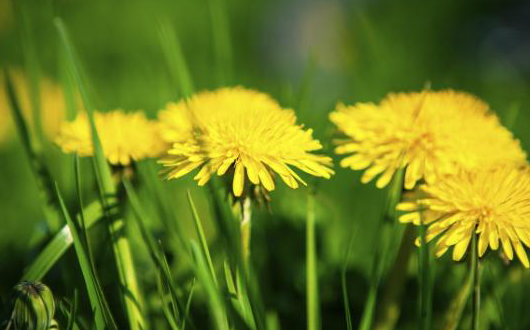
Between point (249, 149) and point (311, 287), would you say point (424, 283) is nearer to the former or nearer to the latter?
point (311, 287)

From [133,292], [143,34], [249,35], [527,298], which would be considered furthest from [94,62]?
[527,298]

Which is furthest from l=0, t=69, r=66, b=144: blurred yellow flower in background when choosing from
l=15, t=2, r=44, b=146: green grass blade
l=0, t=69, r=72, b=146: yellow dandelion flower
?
l=15, t=2, r=44, b=146: green grass blade

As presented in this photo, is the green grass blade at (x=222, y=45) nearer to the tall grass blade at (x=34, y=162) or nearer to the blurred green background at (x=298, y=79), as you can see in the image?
the blurred green background at (x=298, y=79)

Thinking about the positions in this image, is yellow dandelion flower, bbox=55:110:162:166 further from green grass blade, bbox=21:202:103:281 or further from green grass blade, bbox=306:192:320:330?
green grass blade, bbox=306:192:320:330

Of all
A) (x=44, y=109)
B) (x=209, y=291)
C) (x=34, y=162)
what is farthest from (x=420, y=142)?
(x=44, y=109)

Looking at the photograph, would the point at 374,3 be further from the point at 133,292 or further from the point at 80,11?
the point at 133,292

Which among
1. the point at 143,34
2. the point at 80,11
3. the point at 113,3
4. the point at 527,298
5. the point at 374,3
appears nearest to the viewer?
the point at 527,298
